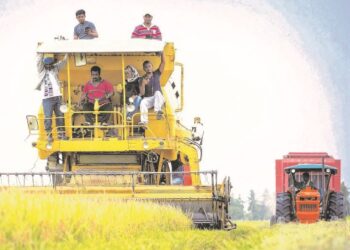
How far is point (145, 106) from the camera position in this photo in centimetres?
2411

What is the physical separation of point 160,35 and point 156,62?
0.79 meters

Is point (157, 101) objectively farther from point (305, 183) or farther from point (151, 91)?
point (305, 183)

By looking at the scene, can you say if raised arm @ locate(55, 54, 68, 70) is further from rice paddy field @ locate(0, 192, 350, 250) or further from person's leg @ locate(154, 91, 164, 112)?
rice paddy field @ locate(0, 192, 350, 250)

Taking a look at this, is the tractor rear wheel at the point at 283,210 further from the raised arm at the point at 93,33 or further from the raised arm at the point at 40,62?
the raised arm at the point at 40,62

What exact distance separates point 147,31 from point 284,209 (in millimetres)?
5028

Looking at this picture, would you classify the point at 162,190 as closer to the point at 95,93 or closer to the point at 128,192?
the point at 128,192

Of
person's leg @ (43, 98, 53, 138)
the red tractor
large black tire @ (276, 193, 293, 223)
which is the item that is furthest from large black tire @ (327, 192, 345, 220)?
person's leg @ (43, 98, 53, 138)

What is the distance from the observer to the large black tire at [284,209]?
985 inches

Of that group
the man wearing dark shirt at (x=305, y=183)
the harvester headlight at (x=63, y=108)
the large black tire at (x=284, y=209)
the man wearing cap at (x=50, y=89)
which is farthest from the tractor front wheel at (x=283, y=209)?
the harvester headlight at (x=63, y=108)

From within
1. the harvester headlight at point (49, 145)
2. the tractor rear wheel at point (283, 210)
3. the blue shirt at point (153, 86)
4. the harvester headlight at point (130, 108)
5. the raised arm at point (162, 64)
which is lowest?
the tractor rear wheel at point (283, 210)

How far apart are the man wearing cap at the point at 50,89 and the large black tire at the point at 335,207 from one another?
6.33 meters

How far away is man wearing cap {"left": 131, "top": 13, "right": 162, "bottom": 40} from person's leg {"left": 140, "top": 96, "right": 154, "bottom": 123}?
164cm

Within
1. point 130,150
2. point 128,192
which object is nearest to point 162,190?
point 128,192

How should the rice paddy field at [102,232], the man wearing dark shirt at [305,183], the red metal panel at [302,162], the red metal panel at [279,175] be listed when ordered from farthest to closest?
the red metal panel at [279,175]
the red metal panel at [302,162]
the man wearing dark shirt at [305,183]
the rice paddy field at [102,232]
